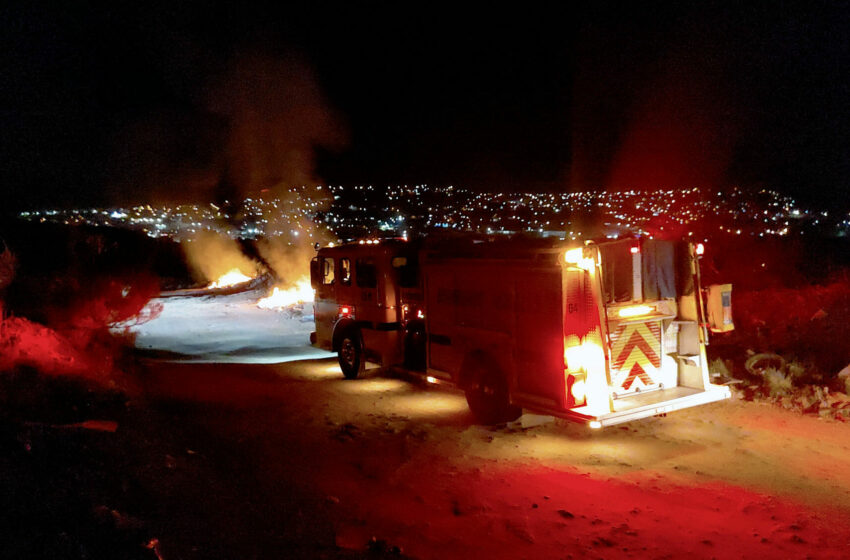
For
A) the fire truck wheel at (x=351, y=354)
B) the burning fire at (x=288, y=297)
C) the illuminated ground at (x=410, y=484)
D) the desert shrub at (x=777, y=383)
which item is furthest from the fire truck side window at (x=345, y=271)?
the burning fire at (x=288, y=297)

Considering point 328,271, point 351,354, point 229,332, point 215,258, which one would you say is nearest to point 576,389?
point 351,354

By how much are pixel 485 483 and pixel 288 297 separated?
2158cm

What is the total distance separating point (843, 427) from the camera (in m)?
8.20

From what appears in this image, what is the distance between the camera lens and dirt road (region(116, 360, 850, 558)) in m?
5.10

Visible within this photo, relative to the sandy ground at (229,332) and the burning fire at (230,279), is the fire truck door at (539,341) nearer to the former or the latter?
the sandy ground at (229,332)

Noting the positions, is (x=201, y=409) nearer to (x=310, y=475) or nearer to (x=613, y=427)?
(x=310, y=475)

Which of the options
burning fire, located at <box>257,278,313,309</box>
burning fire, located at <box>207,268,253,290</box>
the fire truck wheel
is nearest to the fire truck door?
the fire truck wheel

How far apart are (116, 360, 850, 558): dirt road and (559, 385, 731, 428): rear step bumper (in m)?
0.43

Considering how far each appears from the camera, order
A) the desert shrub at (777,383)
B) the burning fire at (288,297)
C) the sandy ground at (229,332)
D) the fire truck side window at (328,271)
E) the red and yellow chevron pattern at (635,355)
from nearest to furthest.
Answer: the red and yellow chevron pattern at (635,355), the desert shrub at (777,383), the fire truck side window at (328,271), the sandy ground at (229,332), the burning fire at (288,297)

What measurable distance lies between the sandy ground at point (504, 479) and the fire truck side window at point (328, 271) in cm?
287

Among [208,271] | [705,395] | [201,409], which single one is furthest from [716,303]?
[208,271]

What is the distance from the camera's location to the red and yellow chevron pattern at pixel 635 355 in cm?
794

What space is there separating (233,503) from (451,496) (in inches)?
76.2

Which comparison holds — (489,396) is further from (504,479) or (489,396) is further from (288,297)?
(288,297)
